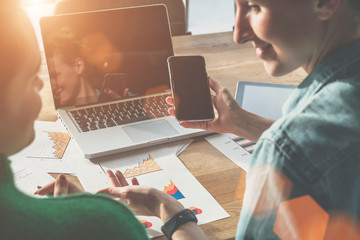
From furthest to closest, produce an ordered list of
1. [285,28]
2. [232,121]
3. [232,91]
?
1. [232,91]
2. [232,121]
3. [285,28]

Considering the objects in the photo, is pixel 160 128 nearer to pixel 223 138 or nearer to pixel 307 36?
pixel 223 138

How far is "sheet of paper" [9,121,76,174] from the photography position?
978 millimetres

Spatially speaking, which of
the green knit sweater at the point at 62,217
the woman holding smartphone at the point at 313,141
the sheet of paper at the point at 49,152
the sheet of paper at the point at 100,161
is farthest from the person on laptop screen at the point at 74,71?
the green knit sweater at the point at 62,217

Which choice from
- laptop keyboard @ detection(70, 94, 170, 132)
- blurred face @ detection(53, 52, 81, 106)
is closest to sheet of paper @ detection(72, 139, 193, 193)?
laptop keyboard @ detection(70, 94, 170, 132)

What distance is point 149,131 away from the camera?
1.11m

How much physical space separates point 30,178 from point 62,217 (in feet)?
1.73

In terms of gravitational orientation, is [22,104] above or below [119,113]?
above

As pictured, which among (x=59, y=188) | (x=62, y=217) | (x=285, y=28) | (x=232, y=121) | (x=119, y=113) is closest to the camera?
Result: (x=62, y=217)

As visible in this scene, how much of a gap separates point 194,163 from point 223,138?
0.15 meters

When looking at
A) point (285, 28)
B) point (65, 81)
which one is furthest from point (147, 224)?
point (65, 81)

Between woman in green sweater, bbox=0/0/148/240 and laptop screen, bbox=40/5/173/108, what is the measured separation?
72 cm

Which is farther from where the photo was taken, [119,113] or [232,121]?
[119,113]

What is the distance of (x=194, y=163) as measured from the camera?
1.00m

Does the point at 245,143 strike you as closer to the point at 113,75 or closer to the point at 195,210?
the point at 195,210
